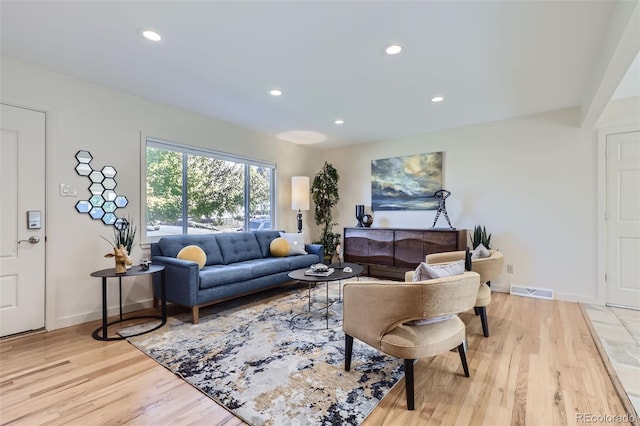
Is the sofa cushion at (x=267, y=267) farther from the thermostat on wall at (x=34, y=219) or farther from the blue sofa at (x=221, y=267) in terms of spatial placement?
the thermostat on wall at (x=34, y=219)

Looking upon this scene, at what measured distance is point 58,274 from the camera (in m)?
2.94

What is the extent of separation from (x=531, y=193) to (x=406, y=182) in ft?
5.86

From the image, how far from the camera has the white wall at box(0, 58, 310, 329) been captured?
288 cm

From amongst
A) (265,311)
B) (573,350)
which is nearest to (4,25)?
(265,311)

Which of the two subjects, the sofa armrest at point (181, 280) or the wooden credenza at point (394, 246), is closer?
the sofa armrest at point (181, 280)

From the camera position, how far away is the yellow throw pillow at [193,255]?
338 centimetres

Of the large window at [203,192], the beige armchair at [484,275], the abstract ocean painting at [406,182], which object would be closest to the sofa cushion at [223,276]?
the large window at [203,192]

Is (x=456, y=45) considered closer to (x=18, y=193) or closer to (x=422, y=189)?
(x=422, y=189)

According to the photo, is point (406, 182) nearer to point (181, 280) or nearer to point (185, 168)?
point (185, 168)

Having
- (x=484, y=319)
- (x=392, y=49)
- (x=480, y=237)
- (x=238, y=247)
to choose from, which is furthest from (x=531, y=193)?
(x=238, y=247)

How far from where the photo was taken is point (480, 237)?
4.23 metres

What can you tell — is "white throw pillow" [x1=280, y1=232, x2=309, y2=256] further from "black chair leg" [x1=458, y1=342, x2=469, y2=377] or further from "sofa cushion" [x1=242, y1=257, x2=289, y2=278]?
"black chair leg" [x1=458, y1=342, x2=469, y2=377]

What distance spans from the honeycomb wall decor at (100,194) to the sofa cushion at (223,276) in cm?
121

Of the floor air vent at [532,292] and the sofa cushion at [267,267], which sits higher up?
the sofa cushion at [267,267]
